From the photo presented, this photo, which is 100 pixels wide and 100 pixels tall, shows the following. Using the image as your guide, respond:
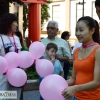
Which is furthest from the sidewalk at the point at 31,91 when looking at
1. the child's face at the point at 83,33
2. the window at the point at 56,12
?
the window at the point at 56,12

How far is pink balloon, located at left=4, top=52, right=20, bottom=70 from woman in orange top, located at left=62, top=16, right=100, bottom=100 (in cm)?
155

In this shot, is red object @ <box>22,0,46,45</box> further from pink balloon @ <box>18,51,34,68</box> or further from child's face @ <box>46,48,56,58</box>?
pink balloon @ <box>18,51,34,68</box>

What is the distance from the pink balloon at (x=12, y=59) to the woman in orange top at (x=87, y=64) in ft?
5.08

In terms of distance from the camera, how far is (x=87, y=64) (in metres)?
2.74

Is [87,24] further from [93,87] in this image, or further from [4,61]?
[4,61]

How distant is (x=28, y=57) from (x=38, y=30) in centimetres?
1578

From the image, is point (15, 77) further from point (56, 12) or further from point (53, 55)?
point (56, 12)

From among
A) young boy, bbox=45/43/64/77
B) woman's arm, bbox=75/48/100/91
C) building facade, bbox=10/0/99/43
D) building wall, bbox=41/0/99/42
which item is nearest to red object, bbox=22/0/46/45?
building facade, bbox=10/0/99/43

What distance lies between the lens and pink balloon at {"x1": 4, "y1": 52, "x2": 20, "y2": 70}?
4.27 metres

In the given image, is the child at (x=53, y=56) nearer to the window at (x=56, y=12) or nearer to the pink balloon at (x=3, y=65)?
the pink balloon at (x=3, y=65)

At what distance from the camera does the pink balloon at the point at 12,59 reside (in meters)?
4.27

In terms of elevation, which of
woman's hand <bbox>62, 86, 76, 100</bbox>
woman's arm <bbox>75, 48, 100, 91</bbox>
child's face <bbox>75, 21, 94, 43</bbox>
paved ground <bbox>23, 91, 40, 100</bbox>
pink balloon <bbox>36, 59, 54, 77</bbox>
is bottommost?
paved ground <bbox>23, 91, 40, 100</bbox>

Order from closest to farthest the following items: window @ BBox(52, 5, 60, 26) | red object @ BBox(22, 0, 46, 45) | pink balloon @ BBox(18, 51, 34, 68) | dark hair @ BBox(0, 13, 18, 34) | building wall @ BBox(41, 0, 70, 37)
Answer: pink balloon @ BBox(18, 51, 34, 68)
dark hair @ BBox(0, 13, 18, 34)
red object @ BBox(22, 0, 46, 45)
building wall @ BBox(41, 0, 70, 37)
window @ BBox(52, 5, 60, 26)

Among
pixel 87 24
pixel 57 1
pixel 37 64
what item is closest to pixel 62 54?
pixel 37 64
